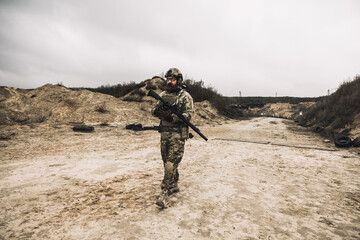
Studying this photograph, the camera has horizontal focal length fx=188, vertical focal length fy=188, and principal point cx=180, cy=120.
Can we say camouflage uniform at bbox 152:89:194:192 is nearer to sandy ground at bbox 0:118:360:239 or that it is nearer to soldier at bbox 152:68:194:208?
soldier at bbox 152:68:194:208

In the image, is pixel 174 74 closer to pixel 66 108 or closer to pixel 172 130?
pixel 172 130

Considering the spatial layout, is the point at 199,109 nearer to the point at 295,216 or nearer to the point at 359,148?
the point at 359,148

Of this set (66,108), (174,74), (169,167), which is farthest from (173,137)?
(66,108)

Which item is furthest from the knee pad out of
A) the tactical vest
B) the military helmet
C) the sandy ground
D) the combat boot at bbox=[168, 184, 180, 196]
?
the military helmet

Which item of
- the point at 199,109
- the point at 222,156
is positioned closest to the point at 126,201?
the point at 222,156

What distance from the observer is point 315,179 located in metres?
3.95

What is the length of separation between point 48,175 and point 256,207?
162 inches

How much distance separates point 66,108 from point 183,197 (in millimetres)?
13138

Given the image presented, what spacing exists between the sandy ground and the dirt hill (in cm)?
721

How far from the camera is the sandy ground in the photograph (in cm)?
225

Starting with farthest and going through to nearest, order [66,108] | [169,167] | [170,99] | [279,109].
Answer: [279,109] → [66,108] → [170,99] → [169,167]

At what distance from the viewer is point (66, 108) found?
13.2 metres

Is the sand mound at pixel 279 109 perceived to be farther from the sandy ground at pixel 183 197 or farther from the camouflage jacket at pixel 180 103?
the camouflage jacket at pixel 180 103

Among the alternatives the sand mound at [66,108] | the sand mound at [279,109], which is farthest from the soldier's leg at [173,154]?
the sand mound at [279,109]
